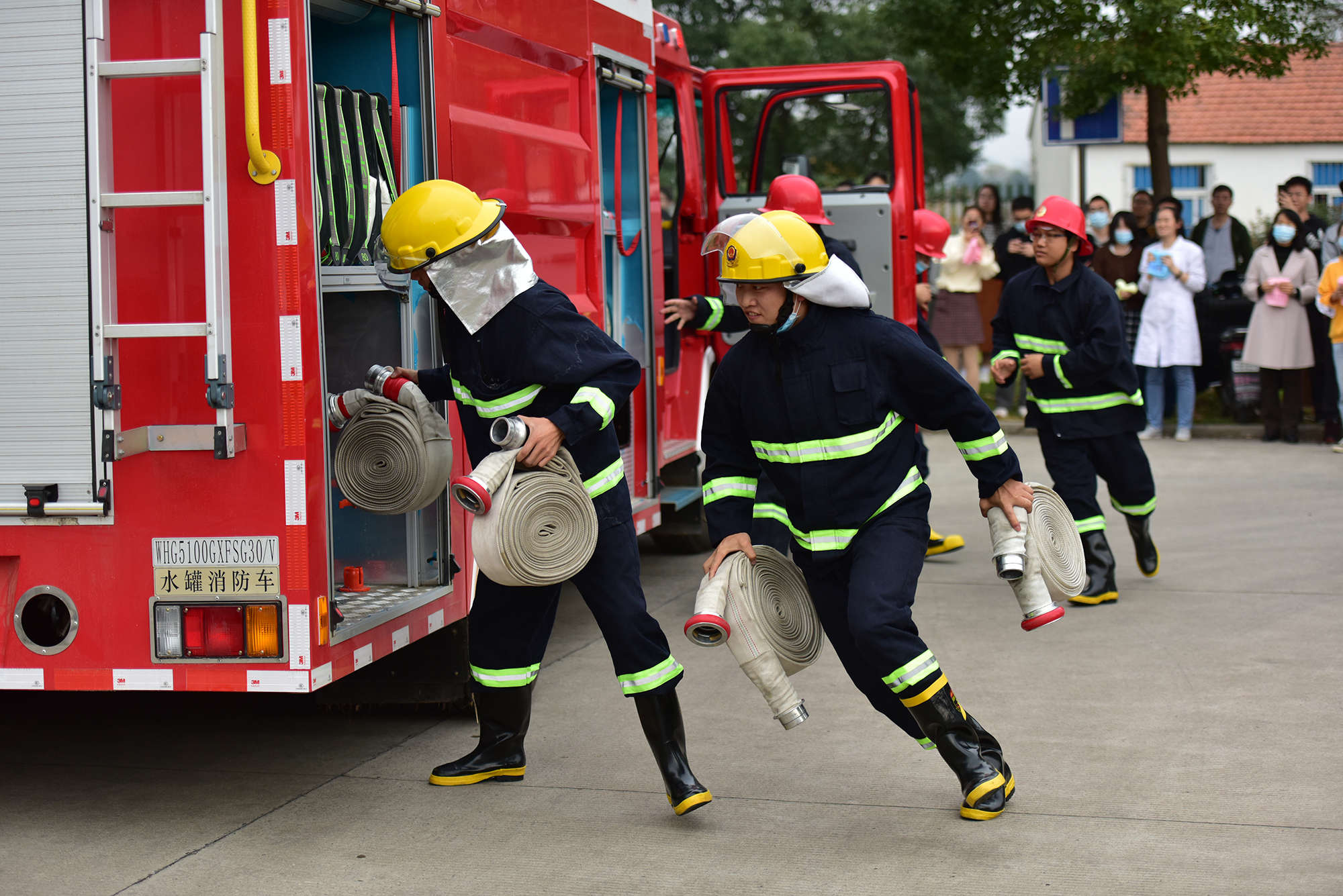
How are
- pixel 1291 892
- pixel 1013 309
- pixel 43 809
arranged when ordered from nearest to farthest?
pixel 1291 892, pixel 43 809, pixel 1013 309

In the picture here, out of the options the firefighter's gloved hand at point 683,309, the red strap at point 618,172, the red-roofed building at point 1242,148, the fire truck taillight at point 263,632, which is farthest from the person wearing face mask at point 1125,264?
the red-roofed building at point 1242,148

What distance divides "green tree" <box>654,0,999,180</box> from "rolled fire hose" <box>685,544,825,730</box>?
21901mm

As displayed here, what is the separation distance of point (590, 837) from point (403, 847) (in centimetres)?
51

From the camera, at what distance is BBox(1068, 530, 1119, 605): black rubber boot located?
6977 mm

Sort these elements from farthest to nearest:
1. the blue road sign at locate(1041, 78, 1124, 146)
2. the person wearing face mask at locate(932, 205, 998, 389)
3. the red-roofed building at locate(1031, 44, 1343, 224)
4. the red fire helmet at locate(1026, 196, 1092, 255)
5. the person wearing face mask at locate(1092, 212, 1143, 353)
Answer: the red-roofed building at locate(1031, 44, 1343, 224), the person wearing face mask at locate(932, 205, 998, 389), the blue road sign at locate(1041, 78, 1124, 146), the person wearing face mask at locate(1092, 212, 1143, 353), the red fire helmet at locate(1026, 196, 1092, 255)

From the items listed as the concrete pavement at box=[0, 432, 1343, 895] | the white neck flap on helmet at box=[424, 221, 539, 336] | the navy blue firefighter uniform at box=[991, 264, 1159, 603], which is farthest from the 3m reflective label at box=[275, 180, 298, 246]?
the navy blue firefighter uniform at box=[991, 264, 1159, 603]

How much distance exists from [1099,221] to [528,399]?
33.4ft

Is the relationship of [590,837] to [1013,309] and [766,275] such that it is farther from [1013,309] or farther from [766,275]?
[1013,309]

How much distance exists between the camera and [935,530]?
8953mm

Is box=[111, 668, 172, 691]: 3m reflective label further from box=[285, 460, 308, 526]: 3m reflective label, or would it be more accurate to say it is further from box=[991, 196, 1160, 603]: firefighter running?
box=[991, 196, 1160, 603]: firefighter running

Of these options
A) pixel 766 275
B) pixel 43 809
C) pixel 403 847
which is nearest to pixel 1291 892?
pixel 766 275

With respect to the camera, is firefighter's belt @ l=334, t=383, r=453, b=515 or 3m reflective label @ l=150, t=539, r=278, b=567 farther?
firefighter's belt @ l=334, t=383, r=453, b=515

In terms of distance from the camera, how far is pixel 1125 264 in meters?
12.8

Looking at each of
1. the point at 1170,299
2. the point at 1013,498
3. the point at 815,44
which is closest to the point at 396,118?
the point at 1013,498
